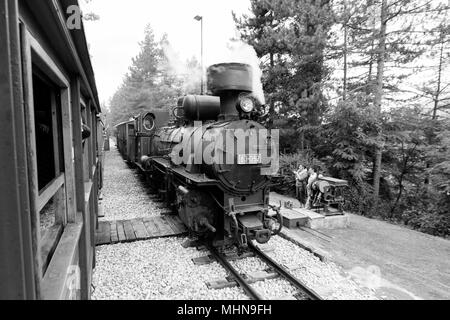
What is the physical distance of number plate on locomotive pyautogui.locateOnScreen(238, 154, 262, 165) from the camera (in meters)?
4.75

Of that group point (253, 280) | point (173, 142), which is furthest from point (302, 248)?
point (173, 142)

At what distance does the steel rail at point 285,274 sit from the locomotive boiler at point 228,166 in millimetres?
320

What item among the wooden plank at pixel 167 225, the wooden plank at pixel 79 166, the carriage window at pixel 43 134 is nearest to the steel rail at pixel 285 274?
the wooden plank at pixel 167 225

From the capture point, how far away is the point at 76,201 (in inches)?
107

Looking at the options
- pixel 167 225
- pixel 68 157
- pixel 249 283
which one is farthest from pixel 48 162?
pixel 167 225

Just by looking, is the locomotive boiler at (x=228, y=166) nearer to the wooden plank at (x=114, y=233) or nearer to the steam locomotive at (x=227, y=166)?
the steam locomotive at (x=227, y=166)

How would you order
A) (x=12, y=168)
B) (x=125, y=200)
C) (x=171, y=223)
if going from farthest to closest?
(x=125, y=200), (x=171, y=223), (x=12, y=168)

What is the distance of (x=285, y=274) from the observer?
4105 millimetres

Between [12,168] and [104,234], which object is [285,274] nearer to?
[104,234]

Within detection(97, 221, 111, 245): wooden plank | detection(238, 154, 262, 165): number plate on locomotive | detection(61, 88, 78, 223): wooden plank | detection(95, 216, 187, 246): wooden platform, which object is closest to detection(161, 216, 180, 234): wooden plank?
detection(95, 216, 187, 246): wooden platform

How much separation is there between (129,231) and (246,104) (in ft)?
11.5
